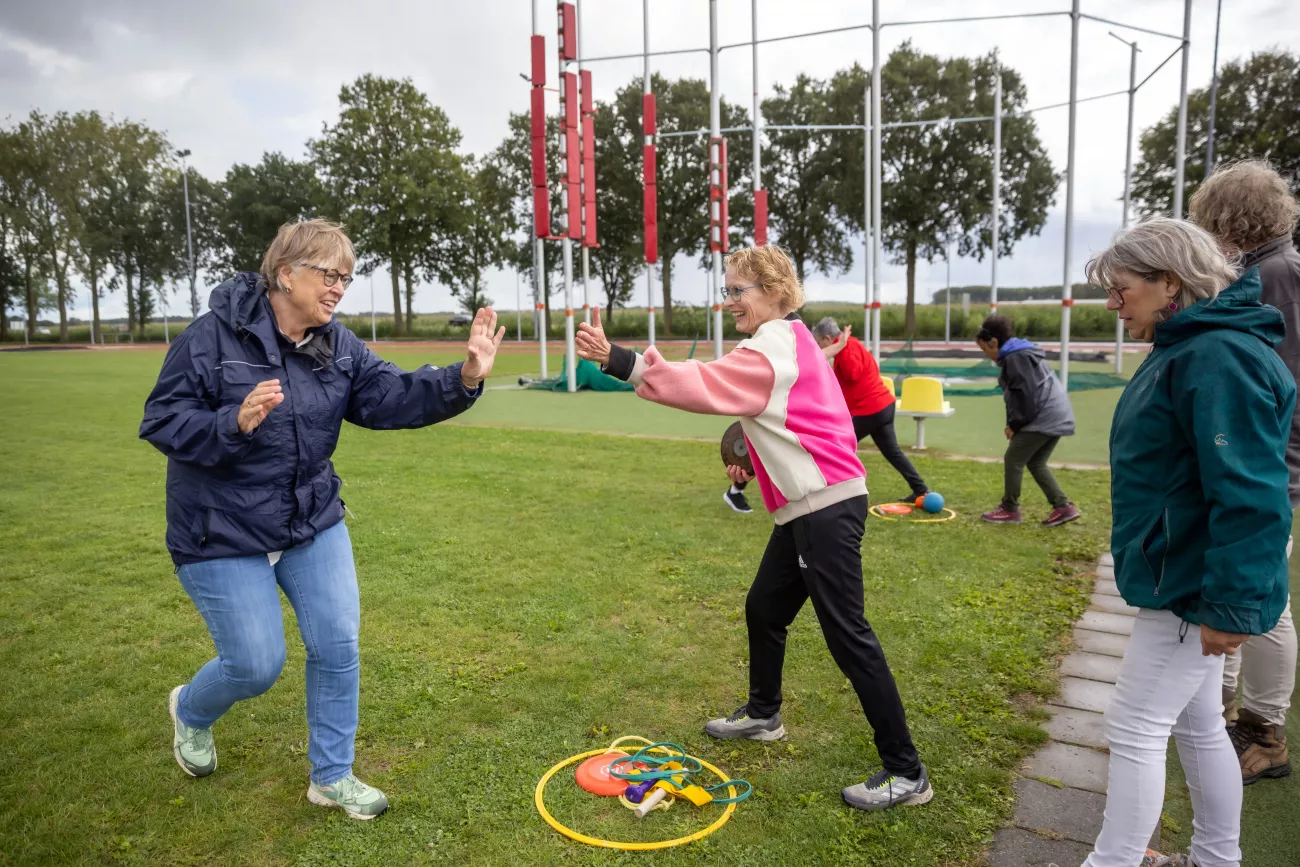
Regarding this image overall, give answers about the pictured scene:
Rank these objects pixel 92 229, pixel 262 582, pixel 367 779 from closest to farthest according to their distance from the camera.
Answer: pixel 262 582 → pixel 367 779 → pixel 92 229

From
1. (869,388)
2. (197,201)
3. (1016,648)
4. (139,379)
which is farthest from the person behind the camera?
(197,201)

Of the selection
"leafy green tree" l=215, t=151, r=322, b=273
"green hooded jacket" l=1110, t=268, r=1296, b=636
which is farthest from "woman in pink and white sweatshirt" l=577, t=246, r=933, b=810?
"leafy green tree" l=215, t=151, r=322, b=273

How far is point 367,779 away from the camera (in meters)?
3.54

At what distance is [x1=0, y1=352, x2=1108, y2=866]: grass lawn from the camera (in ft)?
10.4

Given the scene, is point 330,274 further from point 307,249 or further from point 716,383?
point 716,383

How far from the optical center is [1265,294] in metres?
3.35

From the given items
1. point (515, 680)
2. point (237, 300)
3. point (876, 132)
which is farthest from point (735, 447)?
point (876, 132)

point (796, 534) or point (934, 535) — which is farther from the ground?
point (796, 534)

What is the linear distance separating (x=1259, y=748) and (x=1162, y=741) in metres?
1.46

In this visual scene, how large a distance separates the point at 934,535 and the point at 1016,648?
2.39 m

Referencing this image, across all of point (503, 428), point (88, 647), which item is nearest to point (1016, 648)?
point (88, 647)

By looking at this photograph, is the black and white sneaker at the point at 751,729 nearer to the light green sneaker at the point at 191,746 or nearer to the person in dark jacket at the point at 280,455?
the person in dark jacket at the point at 280,455

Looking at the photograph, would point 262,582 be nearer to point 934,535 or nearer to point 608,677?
point 608,677

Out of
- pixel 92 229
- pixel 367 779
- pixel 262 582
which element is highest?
pixel 92 229
